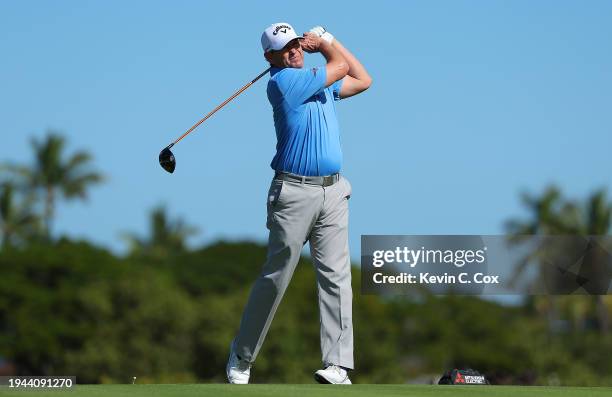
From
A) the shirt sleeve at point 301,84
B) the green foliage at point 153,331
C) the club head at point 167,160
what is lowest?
the green foliage at point 153,331

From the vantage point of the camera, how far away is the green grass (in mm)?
7477

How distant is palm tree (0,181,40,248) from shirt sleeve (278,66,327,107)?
83.7 meters

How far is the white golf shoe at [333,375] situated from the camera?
9094 millimetres

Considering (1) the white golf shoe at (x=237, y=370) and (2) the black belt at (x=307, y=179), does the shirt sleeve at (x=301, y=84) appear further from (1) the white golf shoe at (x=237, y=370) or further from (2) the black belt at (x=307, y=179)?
(1) the white golf shoe at (x=237, y=370)

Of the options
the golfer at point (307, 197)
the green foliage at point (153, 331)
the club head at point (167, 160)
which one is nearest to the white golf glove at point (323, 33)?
the golfer at point (307, 197)

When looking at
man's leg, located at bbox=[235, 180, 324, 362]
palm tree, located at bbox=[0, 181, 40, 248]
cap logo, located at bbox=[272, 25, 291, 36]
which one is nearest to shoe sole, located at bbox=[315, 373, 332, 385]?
man's leg, located at bbox=[235, 180, 324, 362]

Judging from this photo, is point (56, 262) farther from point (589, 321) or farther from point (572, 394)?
point (572, 394)

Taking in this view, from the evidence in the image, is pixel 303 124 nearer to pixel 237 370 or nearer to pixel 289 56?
pixel 289 56

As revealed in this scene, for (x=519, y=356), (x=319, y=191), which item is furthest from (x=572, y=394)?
(x=519, y=356)

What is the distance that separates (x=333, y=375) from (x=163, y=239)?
107 meters

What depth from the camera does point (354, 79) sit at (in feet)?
31.2

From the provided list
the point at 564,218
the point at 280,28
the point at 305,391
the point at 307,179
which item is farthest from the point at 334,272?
the point at 564,218

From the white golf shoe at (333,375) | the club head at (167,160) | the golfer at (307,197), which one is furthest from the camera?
the club head at (167,160)

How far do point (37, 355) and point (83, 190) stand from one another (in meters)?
12.6
